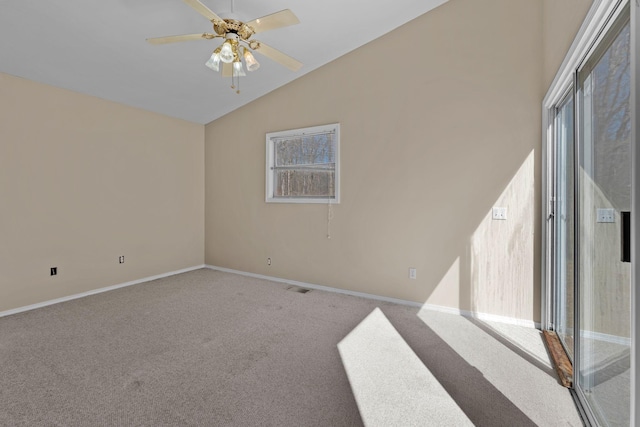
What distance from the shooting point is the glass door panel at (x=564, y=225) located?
7.04ft

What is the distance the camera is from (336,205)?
3.94 meters

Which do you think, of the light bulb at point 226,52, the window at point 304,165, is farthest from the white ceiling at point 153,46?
the window at point 304,165

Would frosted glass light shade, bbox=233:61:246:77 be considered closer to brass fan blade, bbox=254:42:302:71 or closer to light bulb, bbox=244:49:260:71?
light bulb, bbox=244:49:260:71

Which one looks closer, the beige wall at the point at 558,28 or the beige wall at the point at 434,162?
the beige wall at the point at 558,28

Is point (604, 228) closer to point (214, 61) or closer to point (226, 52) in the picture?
point (226, 52)

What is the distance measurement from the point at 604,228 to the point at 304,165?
3.34 metres

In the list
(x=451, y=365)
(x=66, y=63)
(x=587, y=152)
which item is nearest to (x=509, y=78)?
(x=587, y=152)

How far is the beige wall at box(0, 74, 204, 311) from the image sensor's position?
319cm

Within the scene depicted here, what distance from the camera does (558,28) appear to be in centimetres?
226

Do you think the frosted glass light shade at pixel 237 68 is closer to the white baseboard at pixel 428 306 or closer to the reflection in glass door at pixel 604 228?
the reflection in glass door at pixel 604 228

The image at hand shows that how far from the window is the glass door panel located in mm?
2258

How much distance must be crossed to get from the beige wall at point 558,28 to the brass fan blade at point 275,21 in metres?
1.73

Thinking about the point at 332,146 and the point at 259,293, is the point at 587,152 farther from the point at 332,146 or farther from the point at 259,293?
the point at 259,293

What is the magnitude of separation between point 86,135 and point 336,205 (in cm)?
329
